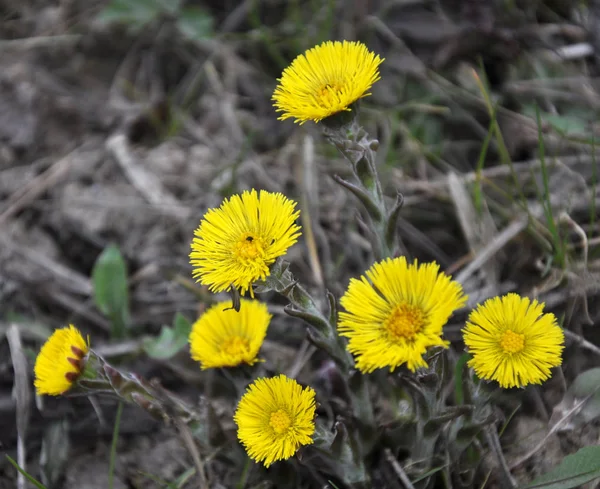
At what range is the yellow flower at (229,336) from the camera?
1396 mm

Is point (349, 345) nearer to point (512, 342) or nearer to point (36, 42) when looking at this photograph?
point (512, 342)

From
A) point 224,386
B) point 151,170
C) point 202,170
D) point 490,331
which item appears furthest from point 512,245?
point 151,170

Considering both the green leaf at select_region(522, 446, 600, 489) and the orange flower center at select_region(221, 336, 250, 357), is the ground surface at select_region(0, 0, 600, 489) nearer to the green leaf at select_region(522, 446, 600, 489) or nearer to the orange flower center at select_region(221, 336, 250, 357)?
the green leaf at select_region(522, 446, 600, 489)

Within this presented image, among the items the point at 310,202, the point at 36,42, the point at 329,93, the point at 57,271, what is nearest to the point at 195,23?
the point at 36,42

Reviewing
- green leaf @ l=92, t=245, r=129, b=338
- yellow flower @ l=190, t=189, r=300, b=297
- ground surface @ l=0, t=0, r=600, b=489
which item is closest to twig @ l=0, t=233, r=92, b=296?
ground surface @ l=0, t=0, r=600, b=489

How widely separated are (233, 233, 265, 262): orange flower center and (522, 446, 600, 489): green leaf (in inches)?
32.6

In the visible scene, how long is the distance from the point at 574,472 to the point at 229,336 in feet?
2.80

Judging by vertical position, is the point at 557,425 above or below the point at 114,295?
above

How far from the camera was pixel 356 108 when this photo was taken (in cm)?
127

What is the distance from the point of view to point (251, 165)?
2363mm

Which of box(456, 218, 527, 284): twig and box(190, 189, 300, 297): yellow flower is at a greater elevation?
box(190, 189, 300, 297): yellow flower

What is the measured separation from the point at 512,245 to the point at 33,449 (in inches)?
65.2

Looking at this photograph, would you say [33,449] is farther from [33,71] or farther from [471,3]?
[471,3]

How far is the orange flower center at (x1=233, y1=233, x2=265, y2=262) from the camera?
3.87ft
